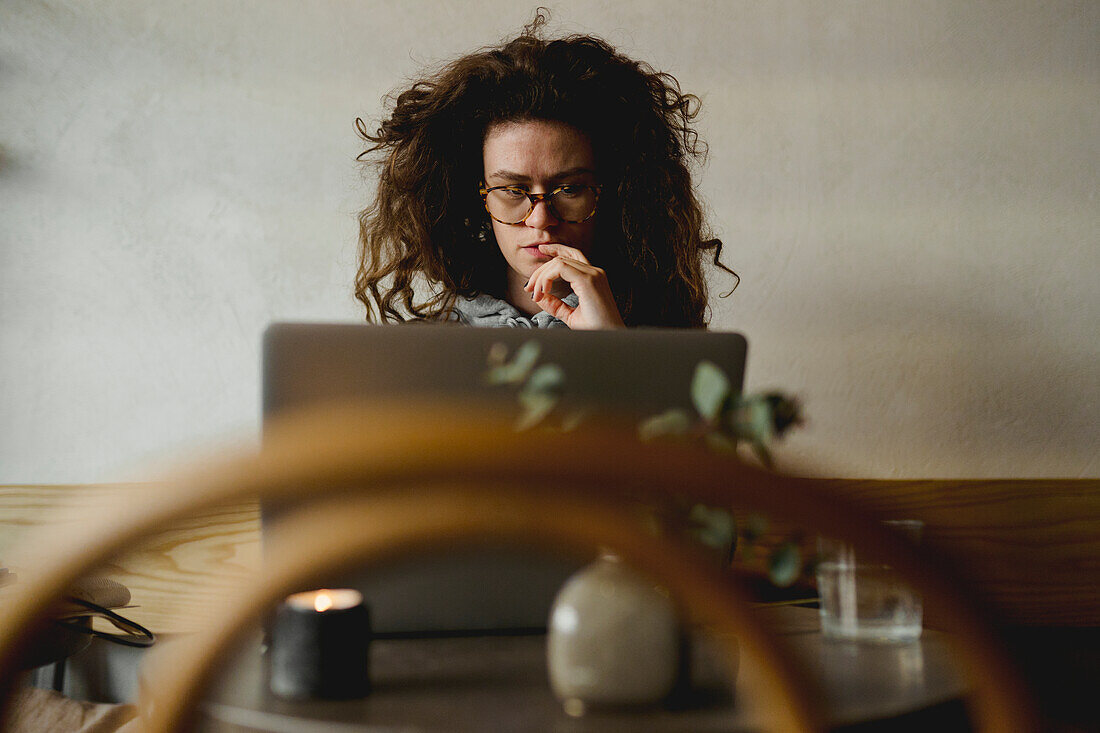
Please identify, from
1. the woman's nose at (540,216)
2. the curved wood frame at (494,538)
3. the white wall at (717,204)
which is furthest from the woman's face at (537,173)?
the curved wood frame at (494,538)

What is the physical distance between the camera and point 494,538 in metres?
0.27

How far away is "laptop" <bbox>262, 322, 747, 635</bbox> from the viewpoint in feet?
1.98

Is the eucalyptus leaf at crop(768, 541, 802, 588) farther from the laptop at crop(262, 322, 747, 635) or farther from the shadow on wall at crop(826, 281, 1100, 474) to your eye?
the shadow on wall at crop(826, 281, 1100, 474)

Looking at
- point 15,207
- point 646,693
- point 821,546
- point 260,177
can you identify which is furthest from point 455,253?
point 646,693

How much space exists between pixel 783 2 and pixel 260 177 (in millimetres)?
984

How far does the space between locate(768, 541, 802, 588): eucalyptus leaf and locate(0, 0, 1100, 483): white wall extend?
1.08 metres

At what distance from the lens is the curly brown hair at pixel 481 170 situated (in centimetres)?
143

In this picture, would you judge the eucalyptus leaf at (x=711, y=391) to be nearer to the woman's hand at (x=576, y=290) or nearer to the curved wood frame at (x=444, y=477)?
the curved wood frame at (x=444, y=477)

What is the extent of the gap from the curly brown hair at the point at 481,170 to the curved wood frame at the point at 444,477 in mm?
1196

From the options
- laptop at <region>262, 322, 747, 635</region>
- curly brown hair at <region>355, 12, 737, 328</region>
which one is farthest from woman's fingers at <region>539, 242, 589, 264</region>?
laptop at <region>262, 322, 747, 635</region>

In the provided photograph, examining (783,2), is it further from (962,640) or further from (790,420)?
(962,640)

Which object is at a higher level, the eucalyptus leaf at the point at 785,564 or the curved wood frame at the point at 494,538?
the curved wood frame at the point at 494,538

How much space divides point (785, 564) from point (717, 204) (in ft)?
3.95

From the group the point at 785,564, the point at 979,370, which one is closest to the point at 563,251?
the point at 979,370
